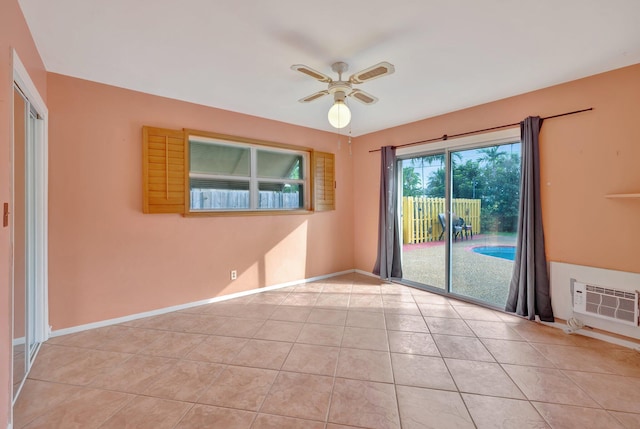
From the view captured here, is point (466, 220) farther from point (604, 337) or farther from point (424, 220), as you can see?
point (604, 337)

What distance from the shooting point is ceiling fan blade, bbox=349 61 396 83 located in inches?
75.4

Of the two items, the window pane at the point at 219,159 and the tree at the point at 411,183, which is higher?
the window pane at the point at 219,159

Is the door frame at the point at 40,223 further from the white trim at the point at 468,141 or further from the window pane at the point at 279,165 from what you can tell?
the white trim at the point at 468,141

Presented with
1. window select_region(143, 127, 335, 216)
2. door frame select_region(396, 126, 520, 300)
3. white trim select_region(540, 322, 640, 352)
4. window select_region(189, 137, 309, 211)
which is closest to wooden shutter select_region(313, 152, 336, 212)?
window select_region(143, 127, 335, 216)

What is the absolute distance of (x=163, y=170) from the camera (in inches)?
123

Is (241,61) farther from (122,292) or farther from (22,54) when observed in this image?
(122,292)

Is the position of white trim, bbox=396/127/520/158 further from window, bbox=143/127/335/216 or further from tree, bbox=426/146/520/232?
window, bbox=143/127/335/216

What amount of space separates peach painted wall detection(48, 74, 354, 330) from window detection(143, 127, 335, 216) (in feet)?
0.41

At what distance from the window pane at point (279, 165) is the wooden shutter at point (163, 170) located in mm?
1100

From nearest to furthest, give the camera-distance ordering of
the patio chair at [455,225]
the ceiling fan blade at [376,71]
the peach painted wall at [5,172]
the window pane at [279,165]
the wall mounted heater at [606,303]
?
1. the peach painted wall at [5,172]
2. the ceiling fan blade at [376,71]
3. the wall mounted heater at [606,303]
4. the patio chair at [455,225]
5. the window pane at [279,165]

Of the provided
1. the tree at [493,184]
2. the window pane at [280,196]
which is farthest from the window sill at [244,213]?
the tree at [493,184]

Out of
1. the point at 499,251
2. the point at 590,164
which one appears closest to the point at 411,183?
the point at 499,251

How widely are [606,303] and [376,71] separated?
289 cm

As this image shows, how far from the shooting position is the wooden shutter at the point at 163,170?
3.02 metres
